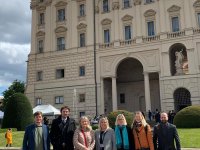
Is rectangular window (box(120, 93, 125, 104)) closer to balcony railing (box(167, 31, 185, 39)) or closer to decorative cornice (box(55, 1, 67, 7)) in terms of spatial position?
balcony railing (box(167, 31, 185, 39))

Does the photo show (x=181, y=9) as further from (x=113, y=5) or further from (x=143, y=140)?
(x=143, y=140)

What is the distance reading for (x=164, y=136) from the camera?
7633 mm

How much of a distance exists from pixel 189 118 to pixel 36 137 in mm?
17780

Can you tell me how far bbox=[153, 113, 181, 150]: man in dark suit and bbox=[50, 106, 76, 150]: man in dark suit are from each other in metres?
2.22

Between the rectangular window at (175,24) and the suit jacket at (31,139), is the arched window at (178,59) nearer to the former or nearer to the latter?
the rectangular window at (175,24)

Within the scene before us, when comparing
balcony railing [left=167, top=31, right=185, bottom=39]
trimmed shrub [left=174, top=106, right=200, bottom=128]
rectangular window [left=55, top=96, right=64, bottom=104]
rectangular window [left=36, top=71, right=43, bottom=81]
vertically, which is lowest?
trimmed shrub [left=174, top=106, right=200, bottom=128]

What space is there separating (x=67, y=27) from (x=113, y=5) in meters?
7.46

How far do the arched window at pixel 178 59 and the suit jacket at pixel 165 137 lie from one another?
27551 mm

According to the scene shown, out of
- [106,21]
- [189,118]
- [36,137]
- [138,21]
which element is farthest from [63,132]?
[106,21]

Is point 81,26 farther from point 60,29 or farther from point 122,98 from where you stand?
point 122,98

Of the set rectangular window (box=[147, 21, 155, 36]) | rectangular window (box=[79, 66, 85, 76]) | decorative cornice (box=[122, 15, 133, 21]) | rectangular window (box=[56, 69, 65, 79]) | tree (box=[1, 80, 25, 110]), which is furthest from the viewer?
tree (box=[1, 80, 25, 110])

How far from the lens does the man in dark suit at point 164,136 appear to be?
760cm

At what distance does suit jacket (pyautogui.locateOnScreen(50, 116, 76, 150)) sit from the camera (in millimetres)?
7659

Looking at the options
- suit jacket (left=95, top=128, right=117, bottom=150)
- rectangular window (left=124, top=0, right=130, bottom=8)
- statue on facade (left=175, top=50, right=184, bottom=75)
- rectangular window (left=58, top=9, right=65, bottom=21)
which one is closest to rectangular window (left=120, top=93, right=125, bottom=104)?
statue on facade (left=175, top=50, right=184, bottom=75)
